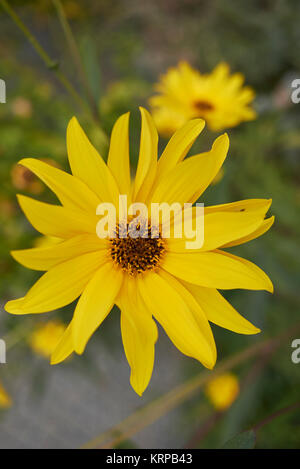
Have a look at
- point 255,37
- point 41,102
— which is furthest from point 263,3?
point 41,102

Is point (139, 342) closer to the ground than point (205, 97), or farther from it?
closer to the ground

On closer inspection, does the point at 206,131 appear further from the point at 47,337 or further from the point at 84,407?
the point at 84,407

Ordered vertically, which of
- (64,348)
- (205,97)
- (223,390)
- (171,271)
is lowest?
(223,390)

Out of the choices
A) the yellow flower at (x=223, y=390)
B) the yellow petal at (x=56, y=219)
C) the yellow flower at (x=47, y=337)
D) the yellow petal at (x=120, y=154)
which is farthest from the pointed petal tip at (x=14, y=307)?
the yellow flower at (x=223, y=390)

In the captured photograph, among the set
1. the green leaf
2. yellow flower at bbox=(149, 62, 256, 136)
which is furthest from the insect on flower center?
yellow flower at bbox=(149, 62, 256, 136)

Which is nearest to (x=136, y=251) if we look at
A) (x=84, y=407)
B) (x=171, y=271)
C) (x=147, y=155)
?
(x=171, y=271)

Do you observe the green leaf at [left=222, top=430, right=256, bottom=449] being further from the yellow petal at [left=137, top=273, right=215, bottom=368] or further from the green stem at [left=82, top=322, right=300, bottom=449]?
the green stem at [left=82, top=322, right=300, bottom=449]
